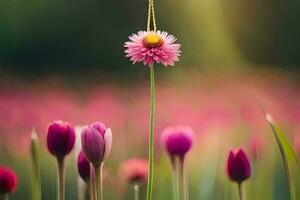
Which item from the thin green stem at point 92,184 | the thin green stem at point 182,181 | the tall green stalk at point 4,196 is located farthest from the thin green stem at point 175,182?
the tall green stalk at point 4,196

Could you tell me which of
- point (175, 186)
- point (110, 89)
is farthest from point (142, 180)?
point (110, 89)

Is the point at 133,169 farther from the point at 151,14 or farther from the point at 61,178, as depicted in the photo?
the point at 151,14

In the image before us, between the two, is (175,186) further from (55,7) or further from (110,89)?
(55,7)

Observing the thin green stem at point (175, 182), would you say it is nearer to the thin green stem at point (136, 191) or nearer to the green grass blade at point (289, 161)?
the thin green stem at point (136, 191)

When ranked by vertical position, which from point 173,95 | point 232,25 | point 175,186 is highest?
point 232,25

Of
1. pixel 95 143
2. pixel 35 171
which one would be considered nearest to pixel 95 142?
pixel 95 143

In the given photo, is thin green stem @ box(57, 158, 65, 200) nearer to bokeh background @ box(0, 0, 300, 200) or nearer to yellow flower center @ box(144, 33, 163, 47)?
bokeh background @ box(0, 0, 300, 200)
